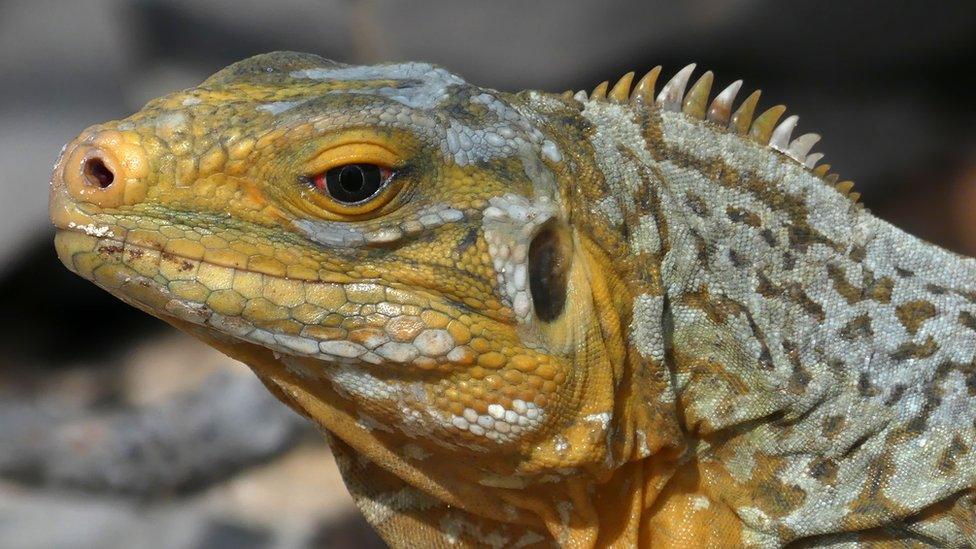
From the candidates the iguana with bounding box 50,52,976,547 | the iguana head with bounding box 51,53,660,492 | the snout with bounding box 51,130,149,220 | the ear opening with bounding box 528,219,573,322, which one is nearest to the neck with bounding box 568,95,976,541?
the iguana with bounding box 50,52,976,547

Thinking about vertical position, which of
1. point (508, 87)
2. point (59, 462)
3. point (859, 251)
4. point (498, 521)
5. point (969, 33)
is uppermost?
point (969, 33)

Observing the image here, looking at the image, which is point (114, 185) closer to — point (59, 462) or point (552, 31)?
point (59, 462)

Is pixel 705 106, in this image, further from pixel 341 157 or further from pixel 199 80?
pixel 199 80

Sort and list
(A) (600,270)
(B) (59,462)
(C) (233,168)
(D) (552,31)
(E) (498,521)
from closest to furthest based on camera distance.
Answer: (C) (233,168) < (A) (600,270) < (E) (498,521) < (B) (59,462) < (D) (552,31)

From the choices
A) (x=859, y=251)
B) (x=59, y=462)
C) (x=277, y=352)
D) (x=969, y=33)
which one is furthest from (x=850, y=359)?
(x=969, y=33)

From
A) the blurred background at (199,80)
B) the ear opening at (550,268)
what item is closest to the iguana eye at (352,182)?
the ear opening at (550,268)
